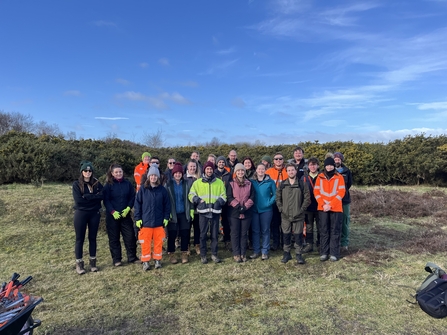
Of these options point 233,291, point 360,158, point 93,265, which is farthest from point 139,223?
point 360,158

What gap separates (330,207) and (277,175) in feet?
3.89

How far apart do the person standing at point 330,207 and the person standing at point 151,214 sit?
276 cm

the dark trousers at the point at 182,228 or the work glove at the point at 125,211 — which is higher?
the work glove at the point at 125,211

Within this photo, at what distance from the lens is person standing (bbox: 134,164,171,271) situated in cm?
526

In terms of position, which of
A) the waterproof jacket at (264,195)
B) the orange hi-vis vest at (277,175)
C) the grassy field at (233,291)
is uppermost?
the orange hi-vis vest at (277,175)

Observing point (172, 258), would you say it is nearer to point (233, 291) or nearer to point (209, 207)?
point (209, 207)

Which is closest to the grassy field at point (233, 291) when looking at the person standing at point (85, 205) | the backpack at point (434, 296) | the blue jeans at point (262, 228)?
the backpack at point (434, 296)

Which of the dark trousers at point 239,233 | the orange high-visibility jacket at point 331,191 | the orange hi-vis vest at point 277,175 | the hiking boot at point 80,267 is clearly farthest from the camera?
the orange hi-vis vest at point 277,175

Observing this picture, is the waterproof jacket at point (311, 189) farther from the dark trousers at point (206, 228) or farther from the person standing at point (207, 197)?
the dark trousers at point (206, 228)

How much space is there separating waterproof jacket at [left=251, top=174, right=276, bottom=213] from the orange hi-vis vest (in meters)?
0.36

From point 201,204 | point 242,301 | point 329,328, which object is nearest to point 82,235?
point 201,204

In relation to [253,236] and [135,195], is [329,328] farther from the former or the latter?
[135,195]

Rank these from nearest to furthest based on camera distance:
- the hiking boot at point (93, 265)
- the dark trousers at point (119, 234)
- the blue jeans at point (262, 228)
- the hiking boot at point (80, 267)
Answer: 1. the hiking boot at point (80, 267)
2. the hiking boot at point (93, 265)
3. the dark trousers at point (119, 234)
4. the blue jeans at point (262, 228)

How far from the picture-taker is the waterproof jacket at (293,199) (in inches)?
218
